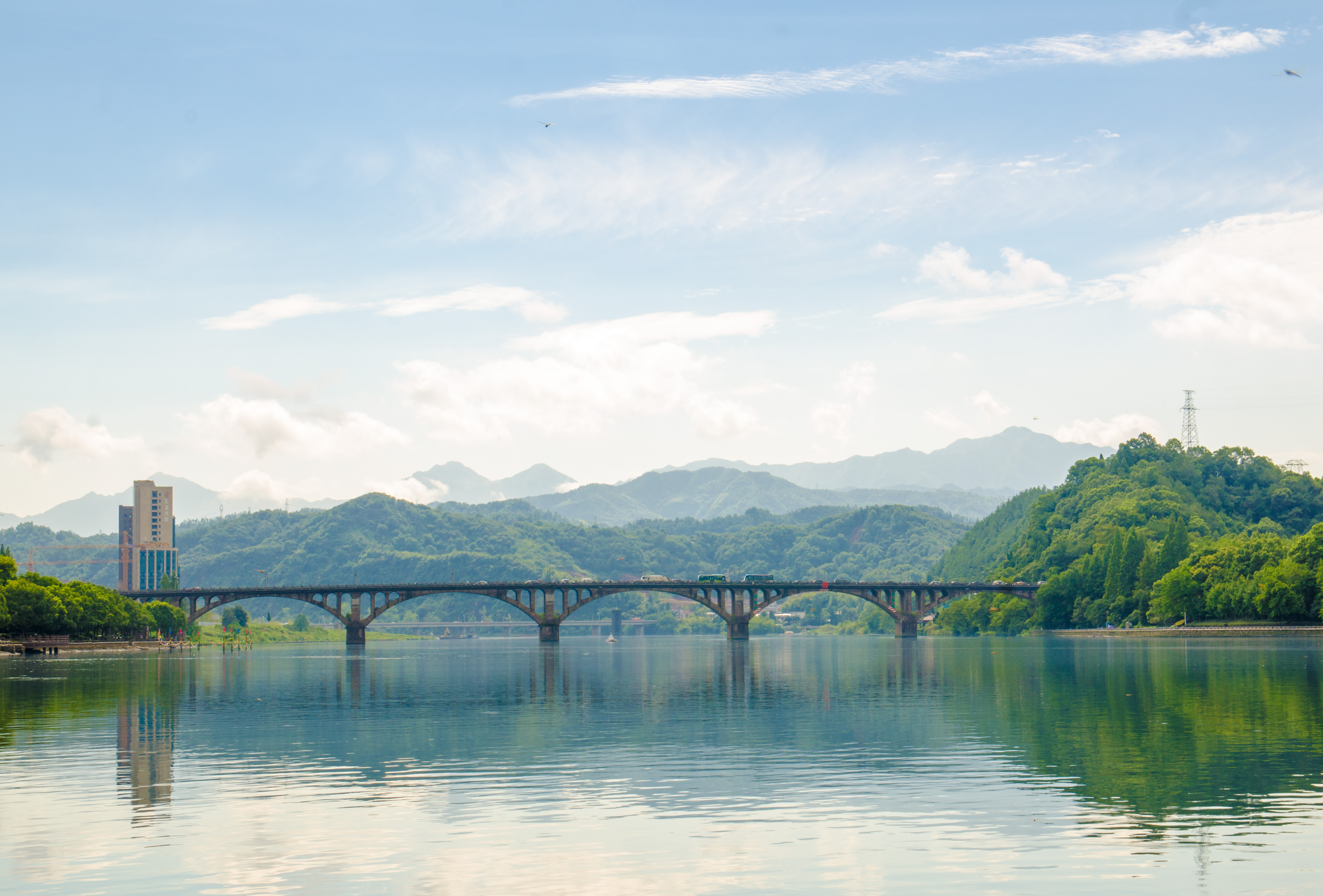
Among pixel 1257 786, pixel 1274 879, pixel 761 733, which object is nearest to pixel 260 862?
pixel 1274 879

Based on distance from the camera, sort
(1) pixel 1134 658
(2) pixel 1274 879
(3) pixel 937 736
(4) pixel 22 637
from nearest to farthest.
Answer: (2) pixel 1274 879 < (3) pixel 937 736 < (1) pixel 1134 658 < (4) pixel 22 637

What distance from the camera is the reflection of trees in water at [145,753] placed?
32.9 metres

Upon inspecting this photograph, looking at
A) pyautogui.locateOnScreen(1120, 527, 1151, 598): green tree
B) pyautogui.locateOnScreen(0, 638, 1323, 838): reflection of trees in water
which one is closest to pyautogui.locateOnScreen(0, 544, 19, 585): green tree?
pyautogui.locateOnScreen(0, 638, 1323, 838): reflection of trees in water

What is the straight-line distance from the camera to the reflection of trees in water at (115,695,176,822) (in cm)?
3288

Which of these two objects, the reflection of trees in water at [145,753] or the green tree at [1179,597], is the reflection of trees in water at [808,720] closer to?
the reflection of trees in water at [145,753]

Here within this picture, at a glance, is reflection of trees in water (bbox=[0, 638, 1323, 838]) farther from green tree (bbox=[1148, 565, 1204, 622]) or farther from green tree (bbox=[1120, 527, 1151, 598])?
green tree (bbox=[1120, 527, 1151, 598])

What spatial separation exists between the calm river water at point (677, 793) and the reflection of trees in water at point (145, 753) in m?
0.21

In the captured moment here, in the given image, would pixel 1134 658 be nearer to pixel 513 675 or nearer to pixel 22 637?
pixel 513 675

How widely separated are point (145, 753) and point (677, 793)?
19.6 metres

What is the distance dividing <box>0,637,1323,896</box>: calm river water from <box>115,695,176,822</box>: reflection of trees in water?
0.69ft

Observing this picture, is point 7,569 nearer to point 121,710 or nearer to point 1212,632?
point 121,710

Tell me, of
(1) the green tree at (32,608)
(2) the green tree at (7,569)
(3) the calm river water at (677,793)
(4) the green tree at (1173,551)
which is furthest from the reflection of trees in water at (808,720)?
(4) the green tree at (1173,551)

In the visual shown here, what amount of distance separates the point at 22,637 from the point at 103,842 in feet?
463

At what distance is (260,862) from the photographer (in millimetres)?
24391
